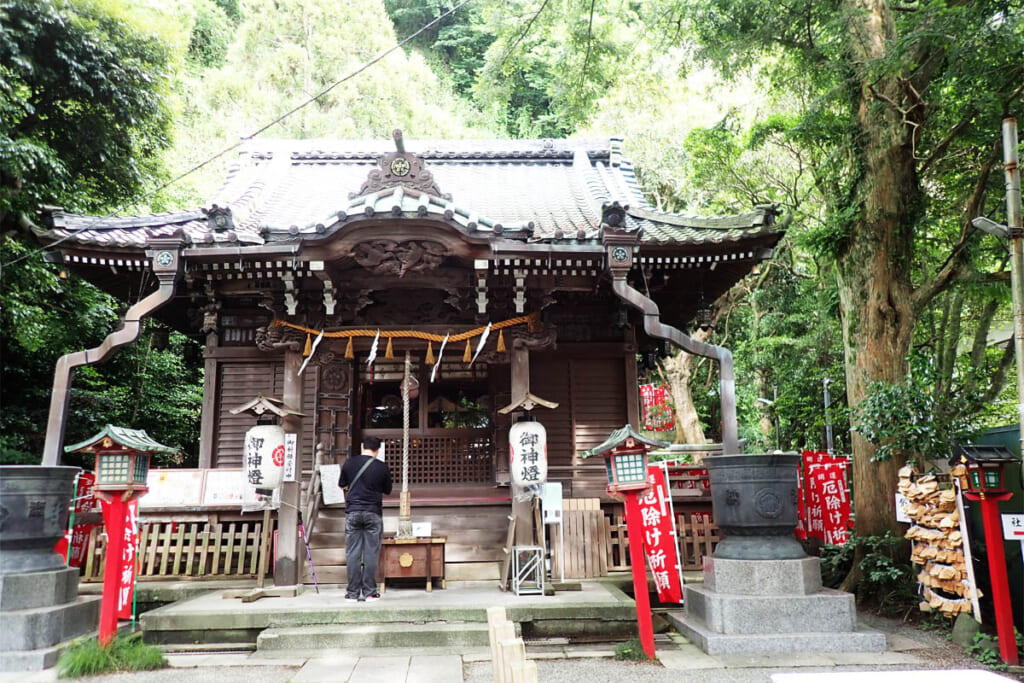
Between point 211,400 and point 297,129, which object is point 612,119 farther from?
point 211,400

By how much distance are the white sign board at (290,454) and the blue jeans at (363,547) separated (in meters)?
1.20

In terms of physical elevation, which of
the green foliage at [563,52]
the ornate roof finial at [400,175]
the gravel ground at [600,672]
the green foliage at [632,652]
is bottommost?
the gravel ground at [600,672]

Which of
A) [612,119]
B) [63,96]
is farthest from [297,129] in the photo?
[63,96]

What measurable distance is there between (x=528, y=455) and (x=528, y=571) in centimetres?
133

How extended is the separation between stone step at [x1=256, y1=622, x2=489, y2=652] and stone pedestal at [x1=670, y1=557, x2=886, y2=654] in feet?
7.26

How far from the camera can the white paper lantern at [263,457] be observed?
7688mm

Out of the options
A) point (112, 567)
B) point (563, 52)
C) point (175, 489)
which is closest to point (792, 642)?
point (112, 567)

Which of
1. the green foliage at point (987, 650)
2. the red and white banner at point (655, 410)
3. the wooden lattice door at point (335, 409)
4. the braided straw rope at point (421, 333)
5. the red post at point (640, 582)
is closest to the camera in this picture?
the green foliage at point (987, 650)

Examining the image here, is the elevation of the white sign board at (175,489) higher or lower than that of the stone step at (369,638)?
higher

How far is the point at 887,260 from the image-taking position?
327 inches

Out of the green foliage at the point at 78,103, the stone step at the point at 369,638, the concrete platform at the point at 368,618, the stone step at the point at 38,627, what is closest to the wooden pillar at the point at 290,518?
the concrete platform at the point at 368,618

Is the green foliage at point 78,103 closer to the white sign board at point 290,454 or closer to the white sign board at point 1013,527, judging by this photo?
the white sign board at point 290,454

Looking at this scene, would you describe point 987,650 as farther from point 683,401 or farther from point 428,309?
point 683,401

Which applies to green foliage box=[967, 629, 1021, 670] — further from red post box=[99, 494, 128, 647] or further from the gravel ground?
red post box=[99, 494, 128, 647]
